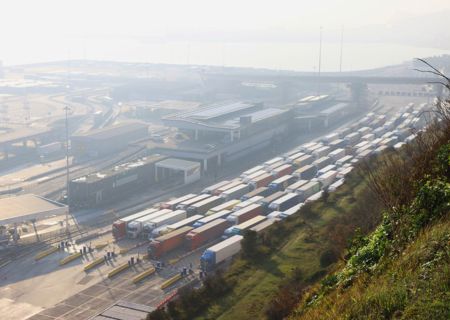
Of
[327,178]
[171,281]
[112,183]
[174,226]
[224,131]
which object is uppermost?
[224,131]

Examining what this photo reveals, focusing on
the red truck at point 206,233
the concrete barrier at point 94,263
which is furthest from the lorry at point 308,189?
the concrete barrier at point 94,263

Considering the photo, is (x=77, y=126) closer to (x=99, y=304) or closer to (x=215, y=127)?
(x=215, y=127)

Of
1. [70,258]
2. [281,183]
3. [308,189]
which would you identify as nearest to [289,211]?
[308,189]

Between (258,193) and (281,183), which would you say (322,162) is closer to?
(281,183)

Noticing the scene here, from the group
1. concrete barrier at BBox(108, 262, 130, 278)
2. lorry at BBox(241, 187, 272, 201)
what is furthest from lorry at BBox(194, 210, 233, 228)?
concrete barrier at BBox(108, 262, 130, 278)

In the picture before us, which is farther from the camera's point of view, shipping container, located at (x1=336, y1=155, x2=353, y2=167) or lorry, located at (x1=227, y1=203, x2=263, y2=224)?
shipping container, located at (x1=336, y1=155, x2=353, y2=167)

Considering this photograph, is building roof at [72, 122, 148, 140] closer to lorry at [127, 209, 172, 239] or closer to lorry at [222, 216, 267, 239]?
lorry at [127, 209, 172, 239]

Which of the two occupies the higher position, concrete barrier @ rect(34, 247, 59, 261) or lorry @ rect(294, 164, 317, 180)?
lorry @ rect(294, 164, 317, 180)
